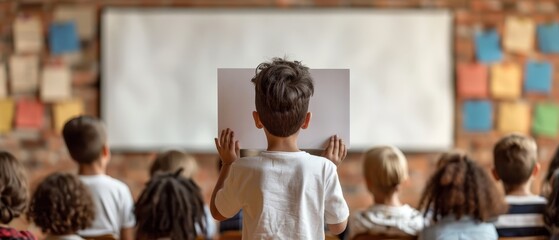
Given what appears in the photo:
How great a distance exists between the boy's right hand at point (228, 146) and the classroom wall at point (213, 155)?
10.1ft

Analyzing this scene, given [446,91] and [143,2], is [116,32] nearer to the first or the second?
[143,2]

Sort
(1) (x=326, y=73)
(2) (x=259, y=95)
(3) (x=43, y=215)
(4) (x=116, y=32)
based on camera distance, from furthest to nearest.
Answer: (4) (x=116, y=32)
(3) (x=43, y=215)
(1) (x=326, y=73)
(2) (x=259, y=95)

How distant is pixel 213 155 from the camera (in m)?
5.05

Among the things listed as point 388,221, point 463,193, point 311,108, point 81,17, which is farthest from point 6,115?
point 311,108

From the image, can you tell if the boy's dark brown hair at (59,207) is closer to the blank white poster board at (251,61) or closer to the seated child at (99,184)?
the seated child at (99,184)

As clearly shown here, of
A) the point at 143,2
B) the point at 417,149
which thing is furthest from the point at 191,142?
the point at 417,149

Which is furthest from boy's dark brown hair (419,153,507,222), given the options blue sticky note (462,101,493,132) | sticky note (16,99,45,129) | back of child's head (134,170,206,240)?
sticky note (16,99,45,129)

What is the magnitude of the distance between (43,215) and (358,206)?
9.40 ft

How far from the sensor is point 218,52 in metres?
5.00

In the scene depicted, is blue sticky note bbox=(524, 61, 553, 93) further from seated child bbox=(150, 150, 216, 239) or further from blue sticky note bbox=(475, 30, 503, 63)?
seated child bbox=(150, 150, 216, 239)

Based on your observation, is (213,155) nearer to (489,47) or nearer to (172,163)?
(172,163)

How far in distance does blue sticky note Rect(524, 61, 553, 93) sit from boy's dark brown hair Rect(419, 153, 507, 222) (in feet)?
8.33

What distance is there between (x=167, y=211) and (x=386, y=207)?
0.78 m

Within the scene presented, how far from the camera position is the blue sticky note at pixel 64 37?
16.4 feet
